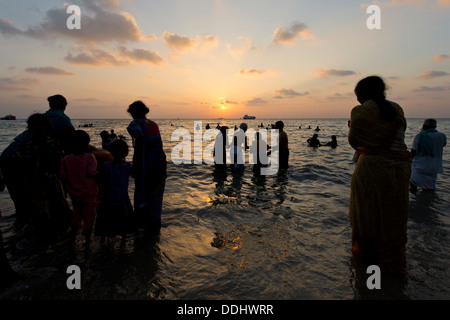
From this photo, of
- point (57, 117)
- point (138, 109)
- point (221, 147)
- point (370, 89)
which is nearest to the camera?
point (370, 89)

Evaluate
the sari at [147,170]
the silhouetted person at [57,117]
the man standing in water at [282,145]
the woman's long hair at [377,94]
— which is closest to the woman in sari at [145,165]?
the sari at [147,170]

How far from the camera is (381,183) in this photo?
115 inches

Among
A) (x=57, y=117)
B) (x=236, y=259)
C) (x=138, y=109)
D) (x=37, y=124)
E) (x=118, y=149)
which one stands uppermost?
(x=138, y=109)

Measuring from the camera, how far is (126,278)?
3.02m

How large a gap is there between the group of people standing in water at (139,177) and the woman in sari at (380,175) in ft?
0.04

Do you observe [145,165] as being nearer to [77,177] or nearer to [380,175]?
[77,177]

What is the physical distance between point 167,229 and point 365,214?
11.2ft

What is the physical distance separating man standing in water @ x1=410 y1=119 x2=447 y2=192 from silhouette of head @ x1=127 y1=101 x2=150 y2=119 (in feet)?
Answer: 23.5

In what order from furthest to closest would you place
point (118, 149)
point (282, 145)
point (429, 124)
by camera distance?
point (282, 145) < point (429, 124) < point (118, 149)

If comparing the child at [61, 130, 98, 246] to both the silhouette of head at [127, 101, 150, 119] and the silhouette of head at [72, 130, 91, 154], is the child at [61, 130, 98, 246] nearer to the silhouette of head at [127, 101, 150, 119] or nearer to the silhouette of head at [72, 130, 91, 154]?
the silhouette of head at [72, 130, 91, 154]

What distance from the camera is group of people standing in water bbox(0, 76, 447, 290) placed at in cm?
291

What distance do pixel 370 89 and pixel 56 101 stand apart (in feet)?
16.1

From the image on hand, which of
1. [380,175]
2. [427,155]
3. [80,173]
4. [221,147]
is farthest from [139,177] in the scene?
[427,155]
